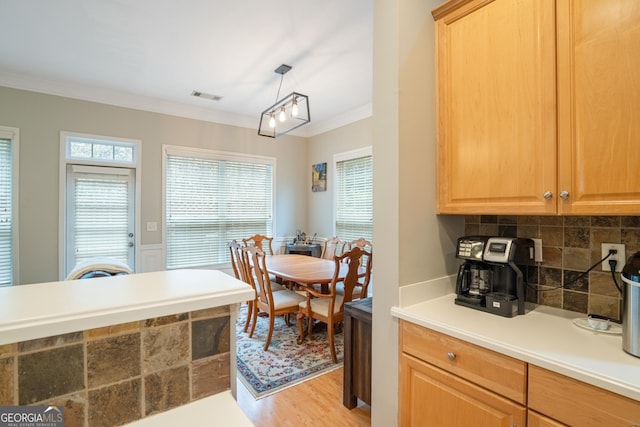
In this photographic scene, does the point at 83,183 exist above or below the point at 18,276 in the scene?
above

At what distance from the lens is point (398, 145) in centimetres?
144

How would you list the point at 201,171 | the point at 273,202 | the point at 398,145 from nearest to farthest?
the point at 398,145
the point at 201,171
the point at 273,202

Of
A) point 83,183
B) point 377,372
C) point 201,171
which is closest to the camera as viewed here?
point 377,372

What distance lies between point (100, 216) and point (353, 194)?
3.40 meters

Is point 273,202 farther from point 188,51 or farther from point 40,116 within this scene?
point 40,116

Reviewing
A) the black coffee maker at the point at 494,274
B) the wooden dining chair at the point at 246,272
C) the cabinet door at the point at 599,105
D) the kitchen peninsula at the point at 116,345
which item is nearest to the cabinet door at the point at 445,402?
the black coffee maker at the point at 494,274

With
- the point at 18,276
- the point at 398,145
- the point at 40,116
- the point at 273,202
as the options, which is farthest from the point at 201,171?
the point at 398,145

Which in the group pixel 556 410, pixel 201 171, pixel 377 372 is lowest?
pixel 377 372

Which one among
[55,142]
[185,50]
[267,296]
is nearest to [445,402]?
[267,296]

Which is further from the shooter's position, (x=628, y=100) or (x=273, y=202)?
(x=273, y=202)

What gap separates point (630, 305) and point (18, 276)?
4922 millimetres

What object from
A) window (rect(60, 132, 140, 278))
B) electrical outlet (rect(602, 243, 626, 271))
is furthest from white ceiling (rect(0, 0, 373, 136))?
electrical outlet (rect(602, 243, 626, 271))

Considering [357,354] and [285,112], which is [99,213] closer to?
[285,112]

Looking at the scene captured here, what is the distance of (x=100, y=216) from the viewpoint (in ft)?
12.4
